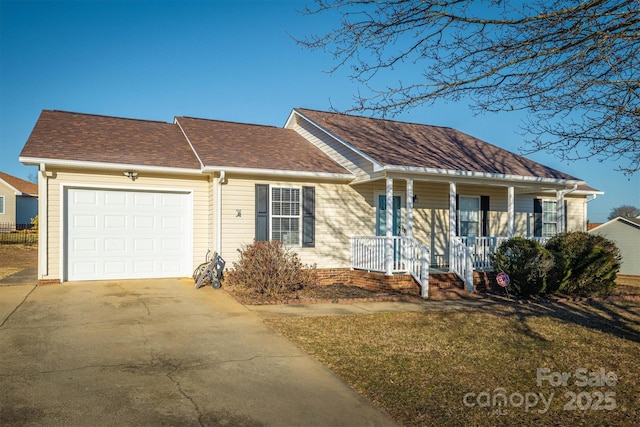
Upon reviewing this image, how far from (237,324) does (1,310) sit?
414 centimetres

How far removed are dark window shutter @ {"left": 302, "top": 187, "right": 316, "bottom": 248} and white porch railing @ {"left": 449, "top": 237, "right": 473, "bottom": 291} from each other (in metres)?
3.69

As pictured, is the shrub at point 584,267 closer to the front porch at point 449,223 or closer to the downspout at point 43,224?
the front porch at point 449,223

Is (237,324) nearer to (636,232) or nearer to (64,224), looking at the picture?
(64,224)

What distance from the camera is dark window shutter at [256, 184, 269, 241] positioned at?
12.6m

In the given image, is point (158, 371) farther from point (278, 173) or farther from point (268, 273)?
point (278, 173)

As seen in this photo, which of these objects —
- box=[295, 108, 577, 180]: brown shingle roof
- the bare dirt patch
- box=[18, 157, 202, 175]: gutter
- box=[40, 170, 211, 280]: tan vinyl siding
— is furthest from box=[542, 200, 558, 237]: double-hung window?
the bare dirt patch

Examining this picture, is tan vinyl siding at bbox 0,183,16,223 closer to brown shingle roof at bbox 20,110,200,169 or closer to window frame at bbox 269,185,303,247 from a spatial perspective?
brown shingle roof at bbox 20,110,200,169

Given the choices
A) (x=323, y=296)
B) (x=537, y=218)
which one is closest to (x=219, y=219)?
(x=323, y=296)

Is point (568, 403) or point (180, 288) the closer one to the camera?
point (568, 403)

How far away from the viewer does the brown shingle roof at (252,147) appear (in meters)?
12.5

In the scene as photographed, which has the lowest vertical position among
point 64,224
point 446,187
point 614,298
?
point 614,298

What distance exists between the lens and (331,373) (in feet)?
18.6

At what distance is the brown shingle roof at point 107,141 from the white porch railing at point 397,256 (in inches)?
189

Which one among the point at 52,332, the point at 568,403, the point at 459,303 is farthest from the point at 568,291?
the point at 52,332
